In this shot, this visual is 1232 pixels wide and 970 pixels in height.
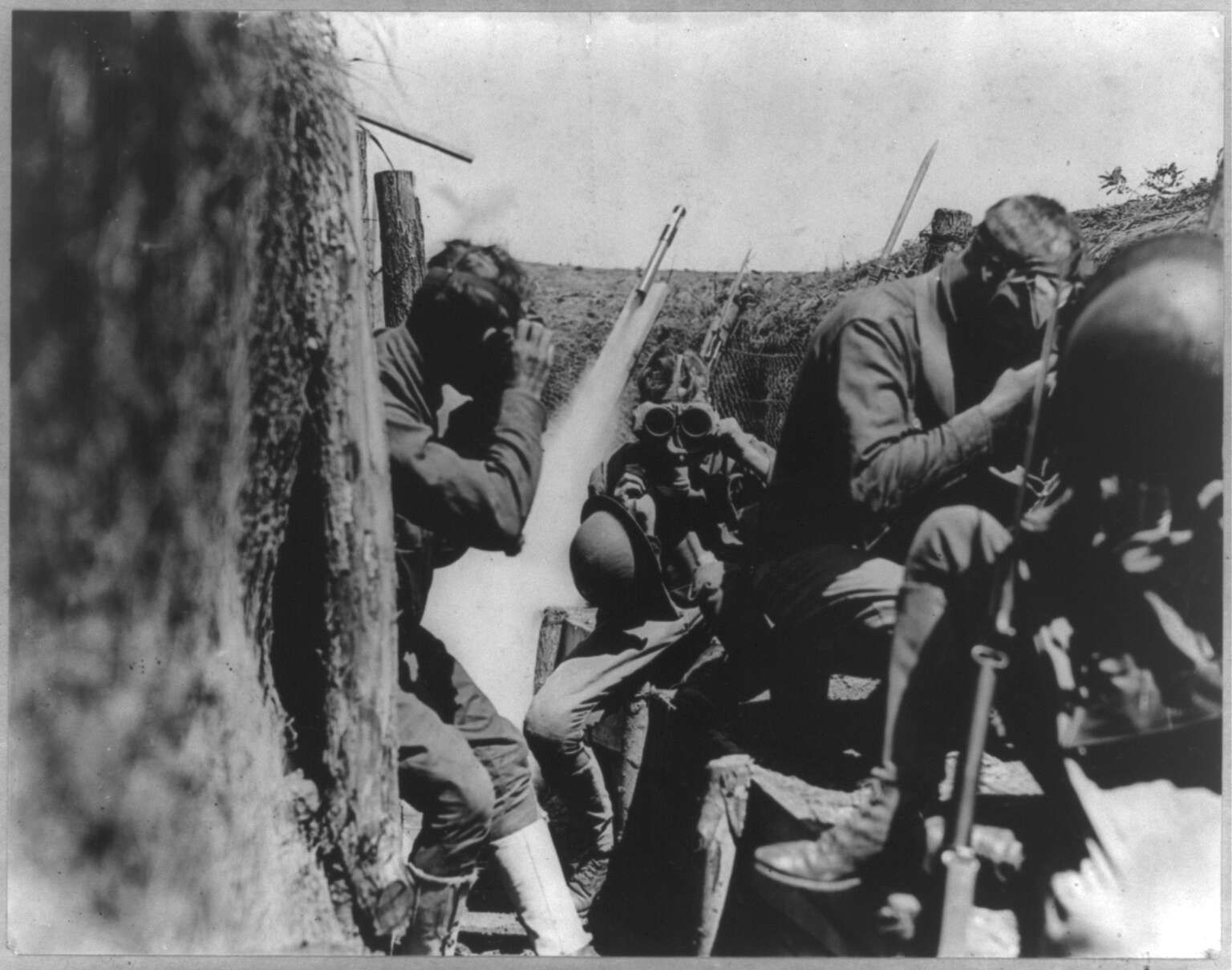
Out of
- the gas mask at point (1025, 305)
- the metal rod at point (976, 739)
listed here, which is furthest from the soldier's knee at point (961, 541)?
the gas mask at point (1025, 305)

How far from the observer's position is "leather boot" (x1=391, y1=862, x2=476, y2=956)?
3.73m

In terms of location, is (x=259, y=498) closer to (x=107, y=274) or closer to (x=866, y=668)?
(x=107, y=274)

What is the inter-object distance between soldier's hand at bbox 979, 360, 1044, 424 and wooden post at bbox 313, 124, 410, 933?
1.83 meters

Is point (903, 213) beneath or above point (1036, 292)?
above

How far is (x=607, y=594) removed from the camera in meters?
3.93

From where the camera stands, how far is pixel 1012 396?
143 inches

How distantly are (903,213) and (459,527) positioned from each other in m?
1.70

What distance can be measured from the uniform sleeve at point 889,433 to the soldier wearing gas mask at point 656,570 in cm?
35

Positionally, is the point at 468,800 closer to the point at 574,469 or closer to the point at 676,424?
the point at 574,469

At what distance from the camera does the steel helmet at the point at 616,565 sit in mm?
3854

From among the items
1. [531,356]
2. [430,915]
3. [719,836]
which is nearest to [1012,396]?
[531,356]

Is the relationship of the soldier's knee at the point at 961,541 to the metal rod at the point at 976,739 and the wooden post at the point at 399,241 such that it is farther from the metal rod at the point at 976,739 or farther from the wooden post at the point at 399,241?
the wooden post at the point at 399,241

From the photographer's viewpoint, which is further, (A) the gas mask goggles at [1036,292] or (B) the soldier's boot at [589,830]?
(B) the soldier's boot at [589,830]

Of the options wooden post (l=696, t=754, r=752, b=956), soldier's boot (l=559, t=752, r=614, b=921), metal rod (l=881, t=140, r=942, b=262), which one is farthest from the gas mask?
soldier's boot (l=559, t=752, r=614, b=921)
